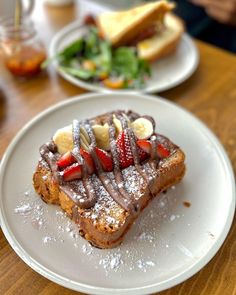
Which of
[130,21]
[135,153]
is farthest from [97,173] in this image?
[130,21]

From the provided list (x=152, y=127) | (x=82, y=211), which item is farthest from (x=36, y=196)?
(x=152, y=127)

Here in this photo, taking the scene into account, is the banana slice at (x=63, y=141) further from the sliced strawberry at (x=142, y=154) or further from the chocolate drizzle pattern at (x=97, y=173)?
the sliced strawberry at (x=142, y=154)

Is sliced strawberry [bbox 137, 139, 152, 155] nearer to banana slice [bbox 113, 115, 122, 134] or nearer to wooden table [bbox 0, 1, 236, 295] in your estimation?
banana slice [bbox 113, 115, 122, 134]

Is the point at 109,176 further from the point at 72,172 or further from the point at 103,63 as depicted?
the point at 103,63

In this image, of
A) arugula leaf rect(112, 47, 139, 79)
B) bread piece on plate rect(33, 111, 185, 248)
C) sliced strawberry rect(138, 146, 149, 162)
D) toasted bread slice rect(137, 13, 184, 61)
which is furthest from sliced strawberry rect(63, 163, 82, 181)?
toasted bread slice rect(137, 13, 184, 61)

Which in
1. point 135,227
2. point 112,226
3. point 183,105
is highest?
point 112,226

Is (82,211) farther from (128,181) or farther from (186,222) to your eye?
(186,222)
